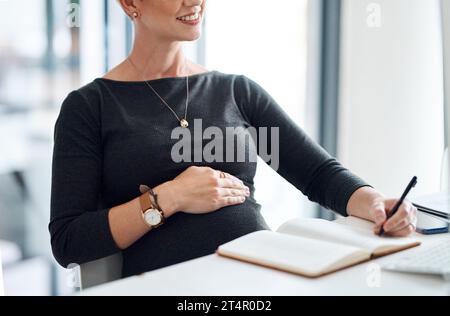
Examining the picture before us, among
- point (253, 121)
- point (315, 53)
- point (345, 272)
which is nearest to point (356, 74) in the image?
point (315, 53)

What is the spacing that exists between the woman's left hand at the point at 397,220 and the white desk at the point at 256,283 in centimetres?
19

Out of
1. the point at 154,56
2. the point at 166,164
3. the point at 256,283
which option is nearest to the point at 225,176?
the point at 166,164

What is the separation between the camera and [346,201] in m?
1.41

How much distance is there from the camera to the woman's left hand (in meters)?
1.16

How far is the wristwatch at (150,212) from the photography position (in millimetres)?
1279

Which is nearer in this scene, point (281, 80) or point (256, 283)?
point (256, 283)

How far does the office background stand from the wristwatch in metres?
0.74

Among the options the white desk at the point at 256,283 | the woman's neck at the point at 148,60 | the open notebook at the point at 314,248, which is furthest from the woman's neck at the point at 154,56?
the white desk at the point at 256,283

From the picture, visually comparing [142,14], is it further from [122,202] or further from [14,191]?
[14,191]

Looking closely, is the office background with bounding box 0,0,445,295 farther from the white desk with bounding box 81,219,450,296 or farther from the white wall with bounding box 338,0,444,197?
the white desk with bounding box 81,219,450,296

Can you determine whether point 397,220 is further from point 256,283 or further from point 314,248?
point 256,283

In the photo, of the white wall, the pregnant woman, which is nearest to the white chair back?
the pregnant woman

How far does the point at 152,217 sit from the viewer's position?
1288mm

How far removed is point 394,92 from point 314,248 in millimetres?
1763
